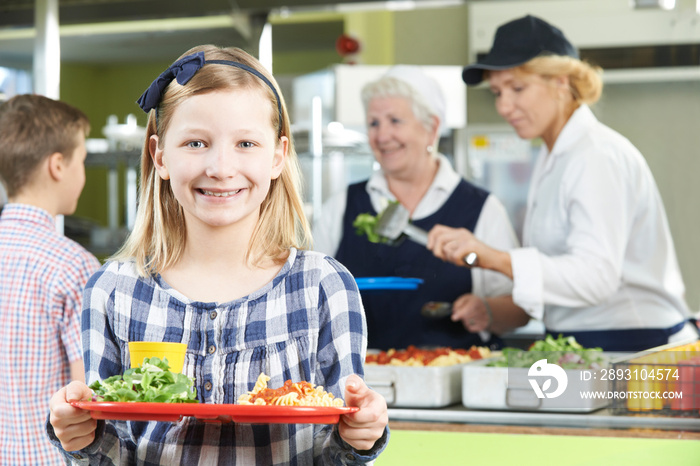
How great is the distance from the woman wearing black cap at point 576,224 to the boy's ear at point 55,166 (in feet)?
2.98

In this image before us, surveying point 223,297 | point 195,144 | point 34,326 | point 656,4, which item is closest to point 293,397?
point 223,297

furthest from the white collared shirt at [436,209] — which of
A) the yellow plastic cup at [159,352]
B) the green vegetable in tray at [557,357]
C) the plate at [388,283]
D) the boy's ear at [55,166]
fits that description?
the yellow plastic cup at [159,352]

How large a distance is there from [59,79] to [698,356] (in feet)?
7.06

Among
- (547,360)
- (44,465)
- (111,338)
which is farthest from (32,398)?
(547,360)

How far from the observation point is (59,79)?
2.78 metres

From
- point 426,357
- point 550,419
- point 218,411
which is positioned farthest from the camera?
point 426,357

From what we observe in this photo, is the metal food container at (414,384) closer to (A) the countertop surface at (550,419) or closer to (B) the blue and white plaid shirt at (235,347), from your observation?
(A) the countertop surface at (550,419)

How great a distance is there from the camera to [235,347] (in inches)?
41.0

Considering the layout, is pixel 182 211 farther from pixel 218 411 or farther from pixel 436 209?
pixel 436 209

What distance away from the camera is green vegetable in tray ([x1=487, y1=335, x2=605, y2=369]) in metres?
1.79

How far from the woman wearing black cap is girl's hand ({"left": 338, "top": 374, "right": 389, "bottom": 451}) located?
1.19m

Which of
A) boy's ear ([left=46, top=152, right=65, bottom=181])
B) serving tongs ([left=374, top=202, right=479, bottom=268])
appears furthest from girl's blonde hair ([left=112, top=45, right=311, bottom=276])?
serving tongs ([left=374, top=202, right=479, bottom=268])

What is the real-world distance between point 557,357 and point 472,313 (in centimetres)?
51

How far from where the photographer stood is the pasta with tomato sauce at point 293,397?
90 cm
